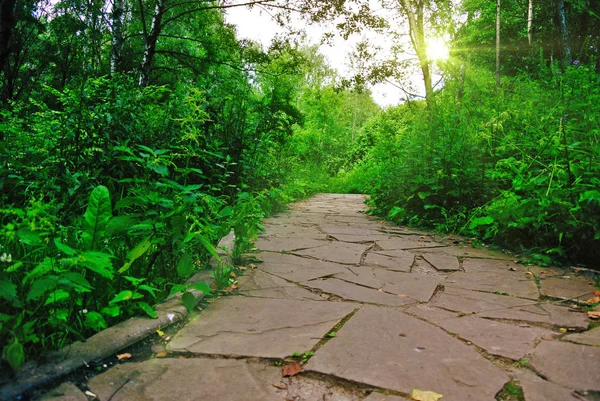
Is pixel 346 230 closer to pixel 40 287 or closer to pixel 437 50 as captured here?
pixel 40 287

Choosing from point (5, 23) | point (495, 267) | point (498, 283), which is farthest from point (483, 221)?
point (5, 23)

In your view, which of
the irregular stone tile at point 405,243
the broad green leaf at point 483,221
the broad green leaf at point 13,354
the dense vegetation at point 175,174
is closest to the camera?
the broad green leaf at point 13,354

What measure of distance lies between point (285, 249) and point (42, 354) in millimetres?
2711

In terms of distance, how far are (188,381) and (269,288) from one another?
1.29 meters

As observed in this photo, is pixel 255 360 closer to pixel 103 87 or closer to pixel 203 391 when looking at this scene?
pixel 203 391

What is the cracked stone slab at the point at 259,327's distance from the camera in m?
1.80

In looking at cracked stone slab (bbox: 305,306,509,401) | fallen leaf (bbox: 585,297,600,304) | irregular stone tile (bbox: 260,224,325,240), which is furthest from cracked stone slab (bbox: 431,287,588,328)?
irregular stone tile (bbox: 260,224,325,240)

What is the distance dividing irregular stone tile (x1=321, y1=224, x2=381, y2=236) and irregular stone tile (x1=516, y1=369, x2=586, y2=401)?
3.61 m

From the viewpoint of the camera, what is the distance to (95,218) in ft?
6.11

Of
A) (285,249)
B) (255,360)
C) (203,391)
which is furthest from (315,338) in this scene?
(285,249)

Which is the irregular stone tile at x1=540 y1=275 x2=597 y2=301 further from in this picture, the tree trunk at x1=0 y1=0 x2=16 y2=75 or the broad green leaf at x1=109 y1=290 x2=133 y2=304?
the tree trunk at x1=0 y1=0 x2=16 y2=75

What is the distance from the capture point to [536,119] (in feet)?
14.5

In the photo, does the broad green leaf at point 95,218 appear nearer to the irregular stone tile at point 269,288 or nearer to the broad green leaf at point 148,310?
the broad green leaf at point 148,310

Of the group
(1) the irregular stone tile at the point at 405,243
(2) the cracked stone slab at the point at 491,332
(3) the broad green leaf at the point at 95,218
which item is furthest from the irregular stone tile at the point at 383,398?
(1) the irregular stone tile at the point at 405,243
